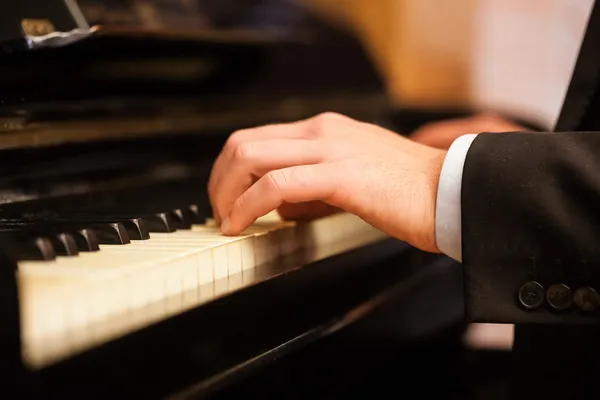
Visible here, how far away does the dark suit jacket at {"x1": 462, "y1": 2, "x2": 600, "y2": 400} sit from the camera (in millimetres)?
723

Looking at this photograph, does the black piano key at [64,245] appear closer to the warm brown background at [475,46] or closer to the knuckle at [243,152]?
the knuckle at [243,152]

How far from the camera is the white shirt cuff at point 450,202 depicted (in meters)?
0.76

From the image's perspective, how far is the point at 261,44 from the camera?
1.37 m

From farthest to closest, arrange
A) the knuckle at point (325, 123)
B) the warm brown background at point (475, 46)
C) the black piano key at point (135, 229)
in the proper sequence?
1. the warm brown background at point (475, 46)
2. the knuckle at point (325, 123)
3. the black piano key at point (135, 229)

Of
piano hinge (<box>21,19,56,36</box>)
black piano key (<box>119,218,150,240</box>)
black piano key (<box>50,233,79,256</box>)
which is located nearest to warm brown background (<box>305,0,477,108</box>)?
piano hinge (<box>21,19,56,36</box>)

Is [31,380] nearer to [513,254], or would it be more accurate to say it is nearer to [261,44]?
[513,254]

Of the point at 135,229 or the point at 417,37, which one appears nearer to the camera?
the point at 135,229

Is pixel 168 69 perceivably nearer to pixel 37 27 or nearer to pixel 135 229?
pixel 37 27

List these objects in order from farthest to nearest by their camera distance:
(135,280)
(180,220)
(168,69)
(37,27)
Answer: (168,69) → (37,27) → (180,220) → (135,280)

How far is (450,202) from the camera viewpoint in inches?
29.8

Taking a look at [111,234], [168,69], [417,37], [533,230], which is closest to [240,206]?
[111,234]

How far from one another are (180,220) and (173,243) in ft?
0.38

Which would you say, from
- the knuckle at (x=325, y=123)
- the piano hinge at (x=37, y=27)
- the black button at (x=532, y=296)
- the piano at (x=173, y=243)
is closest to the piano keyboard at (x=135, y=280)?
the piano at (x=173, y=243)

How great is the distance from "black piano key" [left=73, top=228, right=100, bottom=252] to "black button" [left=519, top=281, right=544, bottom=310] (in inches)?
16.1
